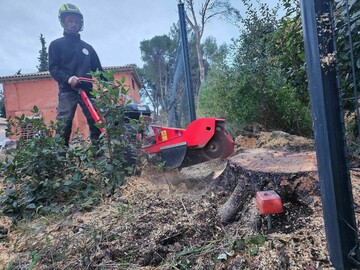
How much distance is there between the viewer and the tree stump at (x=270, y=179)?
179cm

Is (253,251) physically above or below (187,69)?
below

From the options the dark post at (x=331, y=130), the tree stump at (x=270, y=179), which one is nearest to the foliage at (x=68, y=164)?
the tree stump at (x=270, y=179)

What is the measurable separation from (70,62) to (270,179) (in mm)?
3581

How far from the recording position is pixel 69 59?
4270mm

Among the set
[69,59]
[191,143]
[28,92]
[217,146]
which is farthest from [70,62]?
[28,92]

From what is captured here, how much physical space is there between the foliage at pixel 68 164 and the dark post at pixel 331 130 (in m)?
2.08

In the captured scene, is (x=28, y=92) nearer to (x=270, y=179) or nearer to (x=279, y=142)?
(x=279, y=142)

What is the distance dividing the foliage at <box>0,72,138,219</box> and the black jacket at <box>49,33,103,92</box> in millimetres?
1185

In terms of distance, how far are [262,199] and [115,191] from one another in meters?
1.59

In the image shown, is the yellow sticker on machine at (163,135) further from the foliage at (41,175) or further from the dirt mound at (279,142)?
the dirt mound at (279,142)

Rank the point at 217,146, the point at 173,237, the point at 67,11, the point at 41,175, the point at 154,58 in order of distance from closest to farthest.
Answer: the point at 173,237 → the point at 41,175 → the point at 217,146 → the point at 67,11 → the point at 154,58

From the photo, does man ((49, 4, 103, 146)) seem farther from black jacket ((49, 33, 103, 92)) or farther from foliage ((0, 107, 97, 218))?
foliage ((0, 107, 97, 218))

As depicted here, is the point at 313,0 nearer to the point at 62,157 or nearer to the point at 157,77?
the point at 62,157

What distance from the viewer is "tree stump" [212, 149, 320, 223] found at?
179cm
